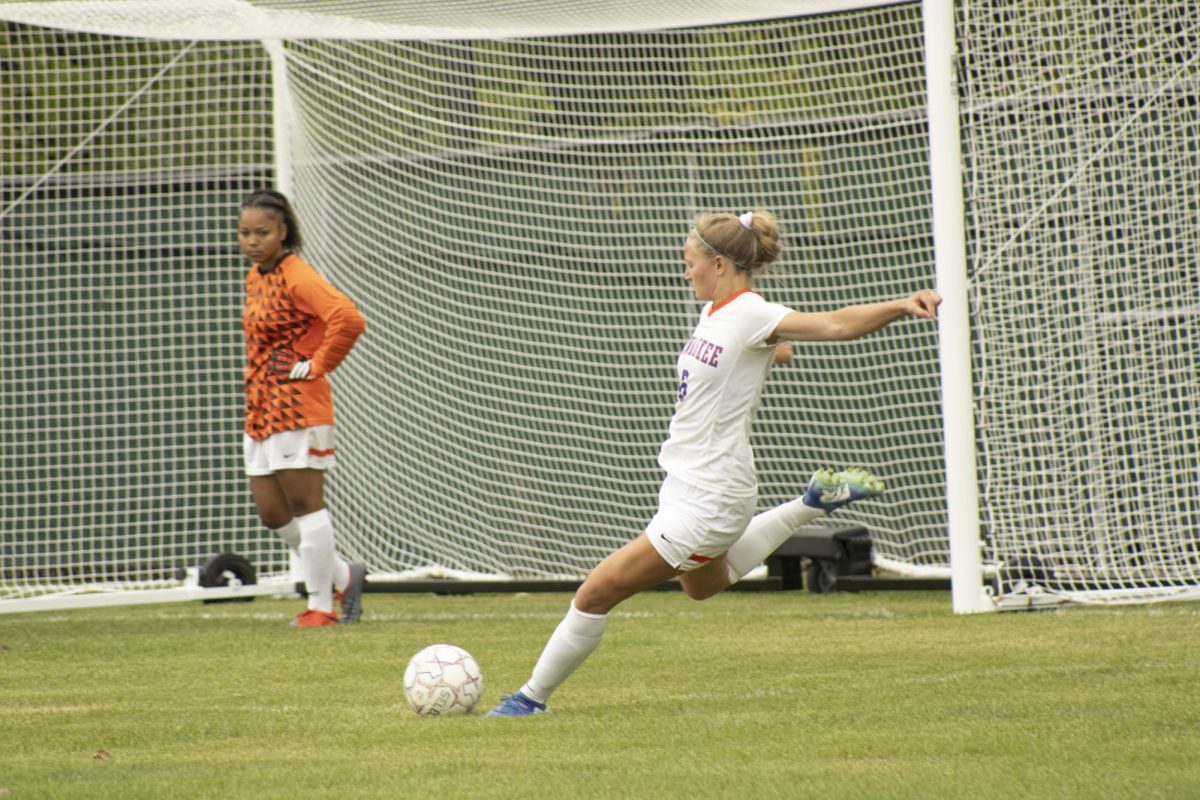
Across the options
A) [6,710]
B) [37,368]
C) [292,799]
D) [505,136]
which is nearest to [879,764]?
[292,799]

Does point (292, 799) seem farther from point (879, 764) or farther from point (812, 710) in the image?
point (812, 710)

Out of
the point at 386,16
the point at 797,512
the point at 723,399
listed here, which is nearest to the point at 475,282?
the point at 386,16

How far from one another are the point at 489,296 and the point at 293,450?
3.32m

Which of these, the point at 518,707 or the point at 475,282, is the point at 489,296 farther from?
the point at 518,707

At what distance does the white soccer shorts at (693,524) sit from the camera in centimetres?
475

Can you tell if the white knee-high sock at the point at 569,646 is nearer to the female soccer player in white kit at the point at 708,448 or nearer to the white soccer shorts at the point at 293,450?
the female soccer player in white kit at the point at 708,448

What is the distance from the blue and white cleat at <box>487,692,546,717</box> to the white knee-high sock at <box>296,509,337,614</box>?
3.24 metres

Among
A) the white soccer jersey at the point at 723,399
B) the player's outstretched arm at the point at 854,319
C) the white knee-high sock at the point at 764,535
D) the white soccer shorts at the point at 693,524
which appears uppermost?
the player's outstretched arm at the point at 854,319

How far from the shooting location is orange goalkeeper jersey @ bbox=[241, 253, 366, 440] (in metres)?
7.68

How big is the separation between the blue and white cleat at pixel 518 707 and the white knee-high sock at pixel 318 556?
10.6 ft

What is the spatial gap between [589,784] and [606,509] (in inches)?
283

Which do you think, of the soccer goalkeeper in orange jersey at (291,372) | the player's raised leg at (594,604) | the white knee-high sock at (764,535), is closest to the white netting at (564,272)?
the soccer goalkeeper in orange jersey at (291,372)

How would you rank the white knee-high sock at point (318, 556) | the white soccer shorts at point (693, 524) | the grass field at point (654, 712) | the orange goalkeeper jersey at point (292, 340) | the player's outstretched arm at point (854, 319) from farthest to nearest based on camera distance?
the white knee-high sock at point (318, 556)
the orange goalkeeper jersey at point (292, 340)
the white soccer shorts at point (693, 524)
the player's outstretched arm at point (854, 319)
the grass field at point (654, 712)

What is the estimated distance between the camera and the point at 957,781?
11.8 feet
